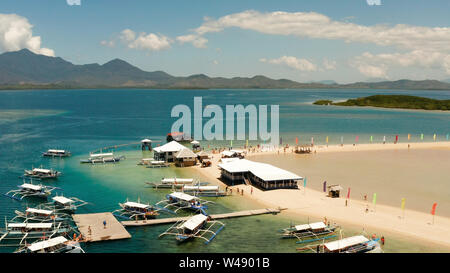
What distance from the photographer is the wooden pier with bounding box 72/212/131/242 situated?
32750mm

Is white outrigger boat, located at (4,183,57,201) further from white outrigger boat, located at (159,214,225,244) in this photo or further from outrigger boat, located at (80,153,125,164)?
white outrigger boat, located at (159,214,225,244)

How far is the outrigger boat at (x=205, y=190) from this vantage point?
155 feet

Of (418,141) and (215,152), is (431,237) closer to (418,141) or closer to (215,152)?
(215,152)

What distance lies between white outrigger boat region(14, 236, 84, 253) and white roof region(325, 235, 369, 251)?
21.9m

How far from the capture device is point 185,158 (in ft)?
215

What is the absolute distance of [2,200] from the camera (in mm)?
44344

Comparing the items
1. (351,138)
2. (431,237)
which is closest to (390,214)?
(431,237)

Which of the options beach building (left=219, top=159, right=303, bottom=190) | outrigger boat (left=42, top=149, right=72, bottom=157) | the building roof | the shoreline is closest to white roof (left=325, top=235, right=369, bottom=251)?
the shoreline

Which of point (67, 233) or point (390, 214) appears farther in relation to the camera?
point (390, 214)

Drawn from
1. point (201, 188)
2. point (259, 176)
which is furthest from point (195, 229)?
point (259, 176)

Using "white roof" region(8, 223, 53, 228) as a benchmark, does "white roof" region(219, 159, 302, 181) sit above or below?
above

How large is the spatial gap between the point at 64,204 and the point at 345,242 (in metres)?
31.9
